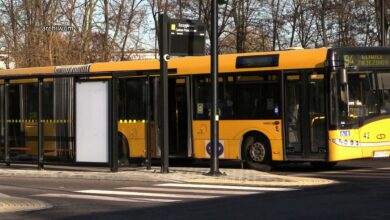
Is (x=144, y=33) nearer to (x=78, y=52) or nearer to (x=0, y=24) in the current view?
(x=78, y=52)

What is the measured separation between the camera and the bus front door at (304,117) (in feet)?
60.8

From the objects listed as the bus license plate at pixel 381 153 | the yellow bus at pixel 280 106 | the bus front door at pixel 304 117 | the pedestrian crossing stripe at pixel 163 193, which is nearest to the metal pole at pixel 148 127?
the yellow bus at pixel 280 106

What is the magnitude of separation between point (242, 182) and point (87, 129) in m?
5.16

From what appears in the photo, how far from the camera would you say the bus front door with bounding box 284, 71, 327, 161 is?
18531 mm

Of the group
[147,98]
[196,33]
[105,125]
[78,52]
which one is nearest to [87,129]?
[105,125]

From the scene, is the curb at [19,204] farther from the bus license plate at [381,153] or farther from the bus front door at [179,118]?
the bus license plate at [381,153]

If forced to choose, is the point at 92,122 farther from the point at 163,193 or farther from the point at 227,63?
the point at 163,193

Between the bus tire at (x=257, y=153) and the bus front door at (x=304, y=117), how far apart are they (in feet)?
2.27

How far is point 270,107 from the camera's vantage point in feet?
63.4

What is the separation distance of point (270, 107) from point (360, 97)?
243 cm

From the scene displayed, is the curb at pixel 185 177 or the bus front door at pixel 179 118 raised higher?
the bus front door at pixel 179 118

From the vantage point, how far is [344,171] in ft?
62.3

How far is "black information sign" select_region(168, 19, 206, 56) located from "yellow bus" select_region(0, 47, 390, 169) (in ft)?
5.68

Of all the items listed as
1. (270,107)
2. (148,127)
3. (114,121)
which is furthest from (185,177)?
(270,107)
